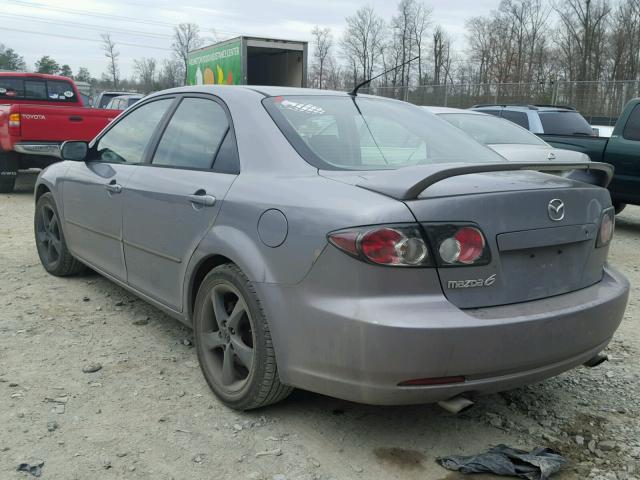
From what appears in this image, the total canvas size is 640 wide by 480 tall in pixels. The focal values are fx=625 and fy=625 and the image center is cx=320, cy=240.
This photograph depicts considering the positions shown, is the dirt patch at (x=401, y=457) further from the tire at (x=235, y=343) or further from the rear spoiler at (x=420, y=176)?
the rear spoiler at (x=420, y=176)

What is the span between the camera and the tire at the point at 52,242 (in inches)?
199

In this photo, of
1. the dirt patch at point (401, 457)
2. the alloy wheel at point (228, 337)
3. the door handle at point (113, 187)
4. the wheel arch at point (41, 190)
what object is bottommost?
the dirt patch at point (401, 457)

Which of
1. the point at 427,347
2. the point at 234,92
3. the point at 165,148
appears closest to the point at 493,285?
the point at 427,347

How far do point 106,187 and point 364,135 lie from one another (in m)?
1.83

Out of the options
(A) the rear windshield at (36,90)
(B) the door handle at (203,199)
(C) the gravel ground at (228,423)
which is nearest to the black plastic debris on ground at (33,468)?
(C) the gravel ground at (228,423)

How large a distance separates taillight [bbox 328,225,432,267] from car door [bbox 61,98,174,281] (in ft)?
6.72

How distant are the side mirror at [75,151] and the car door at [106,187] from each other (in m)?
0.06

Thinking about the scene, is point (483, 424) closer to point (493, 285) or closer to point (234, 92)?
point (493, 285)

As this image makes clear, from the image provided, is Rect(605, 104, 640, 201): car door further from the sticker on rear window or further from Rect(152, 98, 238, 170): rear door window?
Rect(152, 98, 238, 170): rear door window

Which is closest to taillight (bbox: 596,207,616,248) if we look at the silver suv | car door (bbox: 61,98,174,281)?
car door (bbox: 61,98,174,281)

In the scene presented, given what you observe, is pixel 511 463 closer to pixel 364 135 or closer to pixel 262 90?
pixel 364 135

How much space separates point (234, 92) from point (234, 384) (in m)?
1.54

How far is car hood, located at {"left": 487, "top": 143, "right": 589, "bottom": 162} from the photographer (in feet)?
21.3

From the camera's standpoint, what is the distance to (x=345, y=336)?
7.77 ft
